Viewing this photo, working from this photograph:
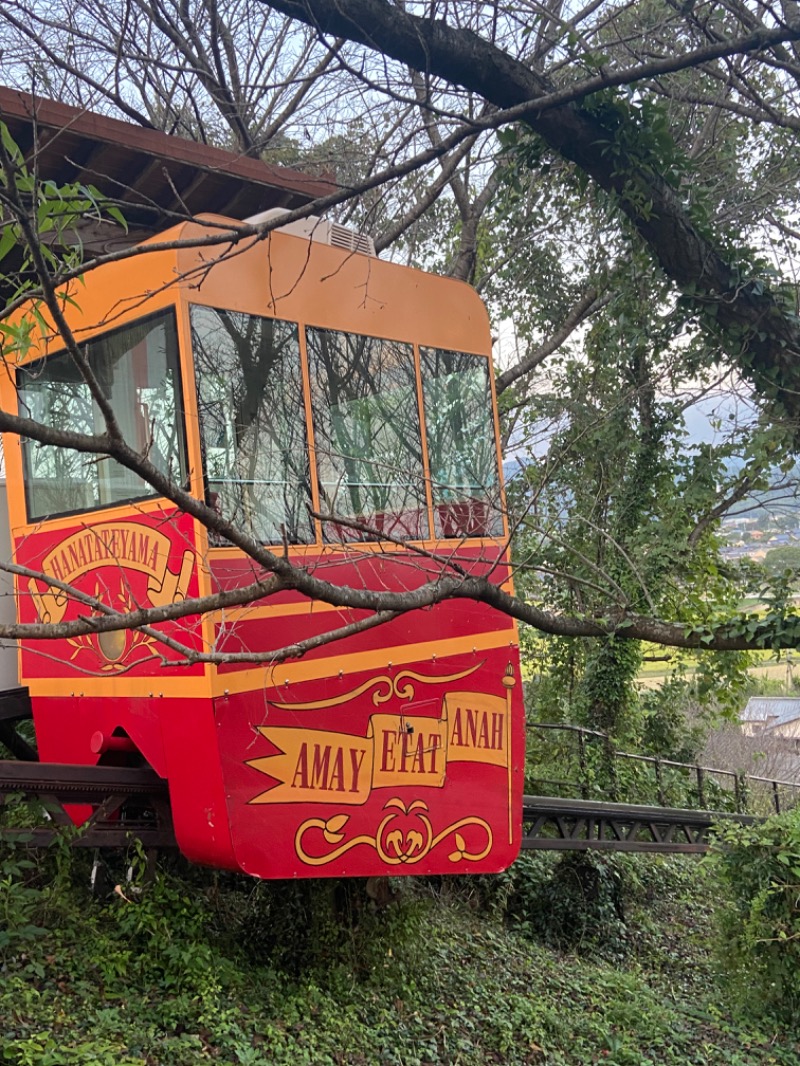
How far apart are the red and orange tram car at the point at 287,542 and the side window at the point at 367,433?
0.04 feet

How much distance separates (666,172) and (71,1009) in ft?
20.1

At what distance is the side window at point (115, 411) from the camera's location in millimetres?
4648

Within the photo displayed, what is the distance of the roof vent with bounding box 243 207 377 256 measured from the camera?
17.0 feet

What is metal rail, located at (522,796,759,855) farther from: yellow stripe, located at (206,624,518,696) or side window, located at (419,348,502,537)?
side window, located at (419,348,502,537)

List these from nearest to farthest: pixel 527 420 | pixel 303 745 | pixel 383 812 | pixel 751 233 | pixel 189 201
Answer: pixel 303 745 → pixel 383 812 → pixel 189 201 → pixel 751 233 → pixel 527 420

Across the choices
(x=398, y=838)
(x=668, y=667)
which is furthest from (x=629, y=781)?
(x=398, y=838)

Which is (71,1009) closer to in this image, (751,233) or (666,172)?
(666,172)

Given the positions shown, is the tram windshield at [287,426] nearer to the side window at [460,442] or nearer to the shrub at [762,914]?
the side window at [460,442]

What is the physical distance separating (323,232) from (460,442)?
1484mm

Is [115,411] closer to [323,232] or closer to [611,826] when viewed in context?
[323,232]

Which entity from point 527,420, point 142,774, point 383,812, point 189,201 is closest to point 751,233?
point 527,420

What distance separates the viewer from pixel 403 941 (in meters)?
6.73

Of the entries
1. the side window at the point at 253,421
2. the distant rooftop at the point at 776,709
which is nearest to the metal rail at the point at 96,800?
the side window at the point at 253,421

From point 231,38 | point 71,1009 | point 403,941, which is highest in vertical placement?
point 231,38
